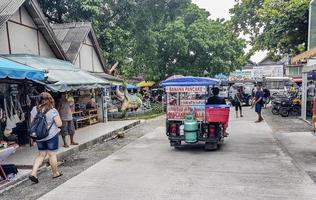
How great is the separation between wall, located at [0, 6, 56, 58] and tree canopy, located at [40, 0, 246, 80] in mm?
6730

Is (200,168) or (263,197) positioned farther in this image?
(200,168)

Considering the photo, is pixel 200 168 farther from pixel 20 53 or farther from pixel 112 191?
pixel 20 53

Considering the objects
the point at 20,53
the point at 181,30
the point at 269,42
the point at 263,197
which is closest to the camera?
the point at 263,197

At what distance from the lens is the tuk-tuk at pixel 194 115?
9992mm

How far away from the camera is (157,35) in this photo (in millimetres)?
29703

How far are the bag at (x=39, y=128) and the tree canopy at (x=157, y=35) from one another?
1341 cm

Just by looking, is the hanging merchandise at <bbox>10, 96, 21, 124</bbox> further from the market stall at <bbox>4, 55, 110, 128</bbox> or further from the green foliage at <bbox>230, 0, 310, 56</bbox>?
the green foliage at <bbox>230, 0, 310, 56</bbox>

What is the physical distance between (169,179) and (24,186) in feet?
9.41

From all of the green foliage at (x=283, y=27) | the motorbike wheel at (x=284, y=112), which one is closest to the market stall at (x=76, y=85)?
the motorbike wheel at (x=284, y=112)

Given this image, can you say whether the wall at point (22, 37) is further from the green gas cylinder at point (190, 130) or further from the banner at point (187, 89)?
the green gas cylinder at point (190, 130)

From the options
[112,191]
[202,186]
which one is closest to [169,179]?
[202,186]

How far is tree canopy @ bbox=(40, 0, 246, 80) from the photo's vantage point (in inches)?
839

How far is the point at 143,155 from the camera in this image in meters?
9.73

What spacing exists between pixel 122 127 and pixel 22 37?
5510 mm
